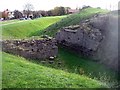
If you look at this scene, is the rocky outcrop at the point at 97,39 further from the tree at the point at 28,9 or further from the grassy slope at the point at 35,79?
the tree at the point at 28,9

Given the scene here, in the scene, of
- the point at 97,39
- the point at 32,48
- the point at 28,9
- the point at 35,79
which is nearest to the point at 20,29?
the point at 32,48

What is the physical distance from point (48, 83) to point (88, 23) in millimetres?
12481

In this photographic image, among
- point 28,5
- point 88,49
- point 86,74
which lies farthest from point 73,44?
point 28,5

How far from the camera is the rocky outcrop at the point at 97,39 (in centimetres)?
2261

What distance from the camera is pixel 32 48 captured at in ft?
74.1

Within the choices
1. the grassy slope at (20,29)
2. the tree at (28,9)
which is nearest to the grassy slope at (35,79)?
the grassy slope at (20,29)

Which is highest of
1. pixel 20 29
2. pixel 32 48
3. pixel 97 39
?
pixel 97 39

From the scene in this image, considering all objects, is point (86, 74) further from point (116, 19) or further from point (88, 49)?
point (116, 19)

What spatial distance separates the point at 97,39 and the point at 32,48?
5489 mm

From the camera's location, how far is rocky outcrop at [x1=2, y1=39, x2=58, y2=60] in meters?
21.6

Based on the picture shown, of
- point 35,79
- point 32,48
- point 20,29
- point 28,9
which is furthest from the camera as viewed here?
point 28,9

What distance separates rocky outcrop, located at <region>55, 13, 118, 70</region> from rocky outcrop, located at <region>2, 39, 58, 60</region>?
8.79 feet

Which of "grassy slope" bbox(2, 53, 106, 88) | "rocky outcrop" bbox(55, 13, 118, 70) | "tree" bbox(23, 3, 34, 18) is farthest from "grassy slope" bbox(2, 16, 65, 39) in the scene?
"tree" bbox(23, 3, 34, 18)

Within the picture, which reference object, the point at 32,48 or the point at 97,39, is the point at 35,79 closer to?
the point at 32,48
